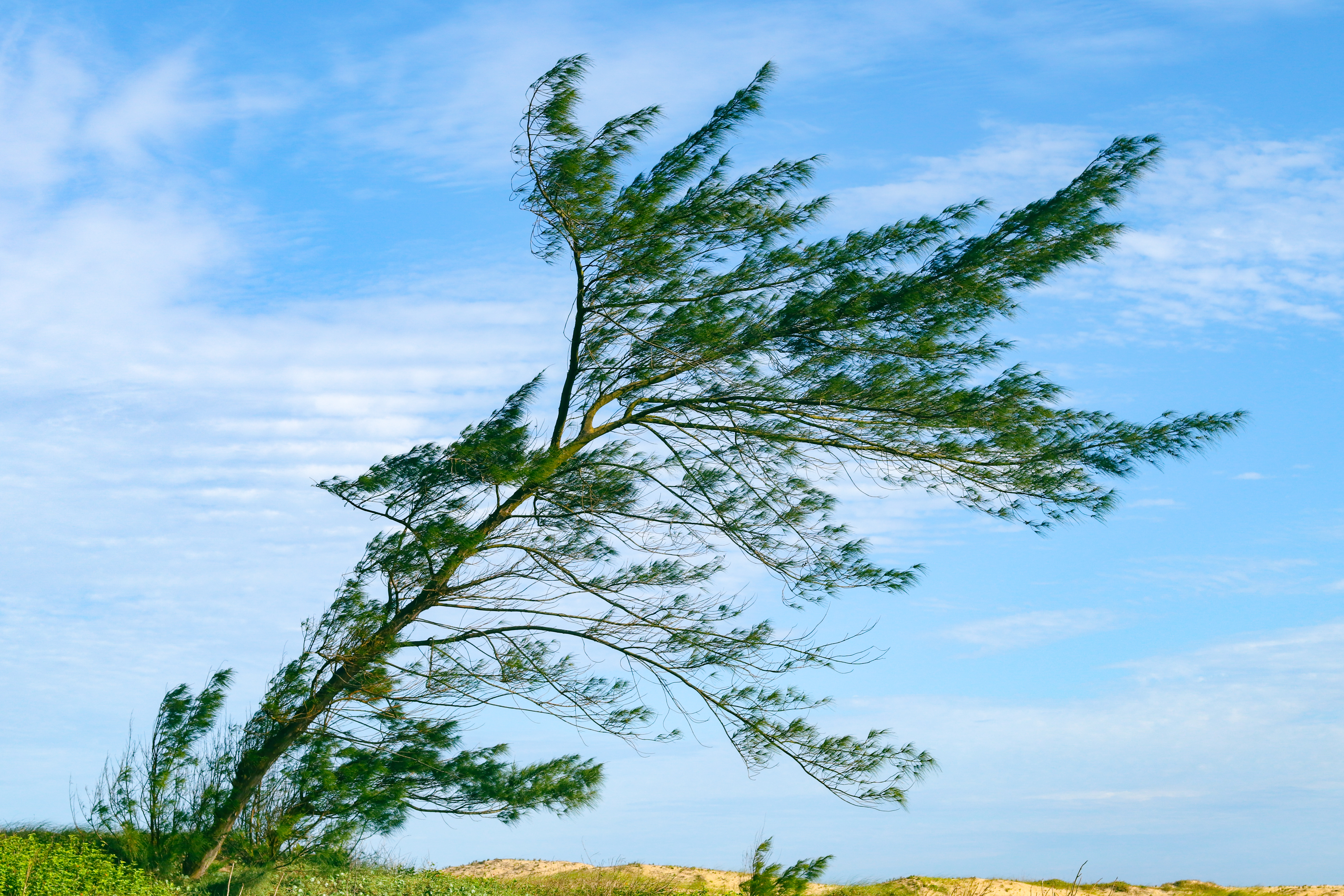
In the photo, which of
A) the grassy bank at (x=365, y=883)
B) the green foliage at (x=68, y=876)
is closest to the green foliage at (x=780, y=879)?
the grassy bank at (x=365, y=883)

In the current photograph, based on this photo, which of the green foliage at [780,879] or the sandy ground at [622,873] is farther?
the sandy ground at [622,873]

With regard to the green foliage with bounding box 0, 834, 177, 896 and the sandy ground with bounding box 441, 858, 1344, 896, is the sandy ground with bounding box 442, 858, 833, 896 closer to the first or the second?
the sandy ground with bounding box 441, 858, 1344, 896

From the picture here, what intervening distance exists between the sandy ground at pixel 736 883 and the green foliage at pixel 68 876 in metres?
3.82

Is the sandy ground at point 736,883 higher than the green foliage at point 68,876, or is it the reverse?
the green foliage at point 68,876

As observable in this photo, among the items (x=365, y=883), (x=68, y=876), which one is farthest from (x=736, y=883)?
(x=68, y=876)

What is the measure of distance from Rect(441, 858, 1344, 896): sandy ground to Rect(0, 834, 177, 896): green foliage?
382cm

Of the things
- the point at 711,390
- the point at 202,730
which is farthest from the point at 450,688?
the point at 711,390

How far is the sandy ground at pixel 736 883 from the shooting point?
32.6 feet

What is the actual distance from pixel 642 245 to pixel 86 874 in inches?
259

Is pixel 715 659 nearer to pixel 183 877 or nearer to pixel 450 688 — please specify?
pixel 450 688

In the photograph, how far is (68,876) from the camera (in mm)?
7621

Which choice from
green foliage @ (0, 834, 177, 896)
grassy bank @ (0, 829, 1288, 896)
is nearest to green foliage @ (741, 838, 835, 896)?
grassy bank @ (0, 829, 1288, 896)

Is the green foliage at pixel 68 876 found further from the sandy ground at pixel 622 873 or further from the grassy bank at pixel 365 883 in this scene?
the sandy ground at pixel 622 873

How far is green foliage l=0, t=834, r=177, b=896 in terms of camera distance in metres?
7.47
